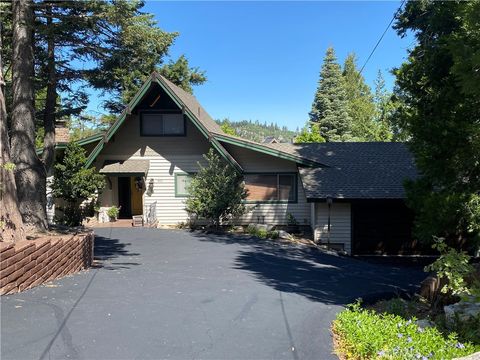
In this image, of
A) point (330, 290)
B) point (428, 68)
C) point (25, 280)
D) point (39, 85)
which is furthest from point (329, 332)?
point (39, 85)

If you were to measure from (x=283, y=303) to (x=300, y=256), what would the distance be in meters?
6.22

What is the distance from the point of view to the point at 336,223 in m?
16.6

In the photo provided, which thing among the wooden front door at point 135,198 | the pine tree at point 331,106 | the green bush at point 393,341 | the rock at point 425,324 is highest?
the pine tree at point 331,106

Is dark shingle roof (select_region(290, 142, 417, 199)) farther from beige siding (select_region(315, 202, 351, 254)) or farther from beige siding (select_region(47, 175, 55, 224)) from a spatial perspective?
beige siding (select_region(47, 175, 55, 224))

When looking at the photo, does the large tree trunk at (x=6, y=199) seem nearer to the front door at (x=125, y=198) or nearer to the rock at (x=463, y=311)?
the rock at (x=463, y=311)

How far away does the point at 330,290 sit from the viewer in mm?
8867

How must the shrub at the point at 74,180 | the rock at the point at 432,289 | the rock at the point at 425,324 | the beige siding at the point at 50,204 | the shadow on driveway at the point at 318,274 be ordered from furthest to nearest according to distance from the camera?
1. the beige siding at the point at 50,204
2. the shrub at the point at 74,180
3. the shadow on driveway at the point at 318,274
4. the rock at the point at 432,289
5. the rock at the point at 425,324

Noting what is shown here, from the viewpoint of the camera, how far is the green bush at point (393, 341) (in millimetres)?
4613

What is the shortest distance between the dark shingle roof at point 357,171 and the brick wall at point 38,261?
898 cm

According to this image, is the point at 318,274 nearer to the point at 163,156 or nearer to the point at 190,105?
the point at 163,156

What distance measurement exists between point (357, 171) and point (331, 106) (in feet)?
102

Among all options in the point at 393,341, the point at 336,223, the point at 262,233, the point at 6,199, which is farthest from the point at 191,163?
the point at 393,341

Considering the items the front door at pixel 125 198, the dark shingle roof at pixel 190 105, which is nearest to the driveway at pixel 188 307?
the dark shingle roof at pixel 190 105

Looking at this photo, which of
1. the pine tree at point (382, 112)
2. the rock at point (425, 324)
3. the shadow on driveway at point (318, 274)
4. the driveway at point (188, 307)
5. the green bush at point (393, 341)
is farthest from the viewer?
the pine tree at point (382, 112)
